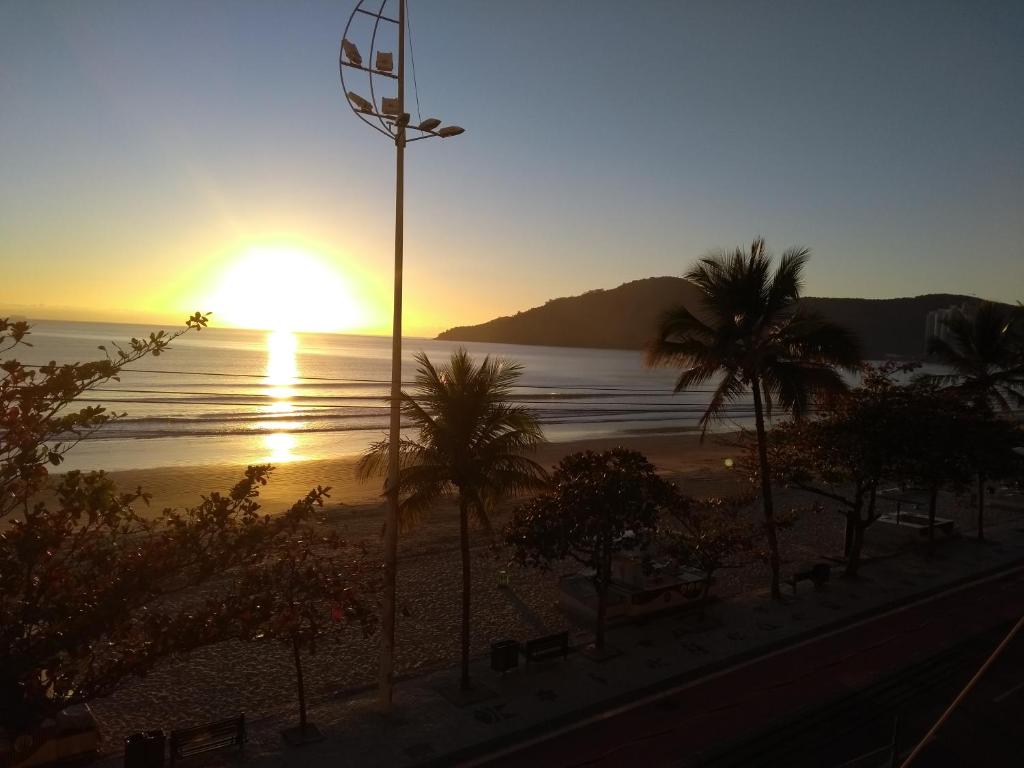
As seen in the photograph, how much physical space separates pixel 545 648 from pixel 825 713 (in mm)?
4938

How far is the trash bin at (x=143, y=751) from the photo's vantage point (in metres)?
8.62

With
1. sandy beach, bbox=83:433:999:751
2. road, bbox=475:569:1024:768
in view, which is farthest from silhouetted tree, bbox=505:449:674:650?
road, bbox=475:569:1024:768

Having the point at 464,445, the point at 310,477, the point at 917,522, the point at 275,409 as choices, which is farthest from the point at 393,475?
the point at 275,409

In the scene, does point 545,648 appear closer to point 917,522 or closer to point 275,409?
point 917,522

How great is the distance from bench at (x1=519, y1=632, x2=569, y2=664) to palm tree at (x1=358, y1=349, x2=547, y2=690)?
4.32 ft

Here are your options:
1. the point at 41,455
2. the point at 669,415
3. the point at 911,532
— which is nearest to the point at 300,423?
the point at 669,415

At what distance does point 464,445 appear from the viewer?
38.2 ft

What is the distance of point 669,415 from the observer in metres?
74.3

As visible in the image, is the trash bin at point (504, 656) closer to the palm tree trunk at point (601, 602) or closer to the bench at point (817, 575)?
the palm tree trunk at point (601, 602)

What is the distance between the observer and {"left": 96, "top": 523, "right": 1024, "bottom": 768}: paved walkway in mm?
9508

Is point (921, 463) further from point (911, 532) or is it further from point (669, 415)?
point (669, 415)

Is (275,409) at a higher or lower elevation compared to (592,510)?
lower

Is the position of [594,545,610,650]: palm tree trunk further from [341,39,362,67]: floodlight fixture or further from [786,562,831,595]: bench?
[341,39,362,67]: floodlight fixture

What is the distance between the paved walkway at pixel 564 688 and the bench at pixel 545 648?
0.24 metres
